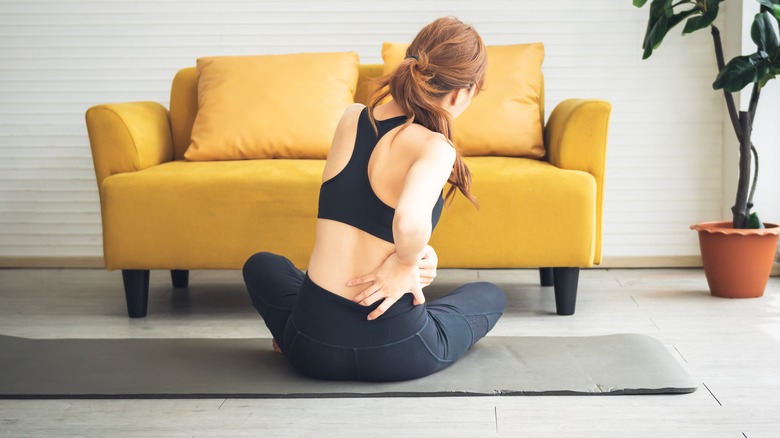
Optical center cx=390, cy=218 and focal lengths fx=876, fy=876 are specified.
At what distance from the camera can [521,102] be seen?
3.35m

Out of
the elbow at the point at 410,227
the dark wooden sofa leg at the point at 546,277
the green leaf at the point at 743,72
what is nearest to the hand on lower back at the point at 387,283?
the elbow at the point at 410,227

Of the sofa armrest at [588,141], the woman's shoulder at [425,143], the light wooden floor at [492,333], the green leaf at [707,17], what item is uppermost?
the green leaf at [707,17]

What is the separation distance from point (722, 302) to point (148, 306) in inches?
80.7

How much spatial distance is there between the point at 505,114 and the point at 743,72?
848 mm

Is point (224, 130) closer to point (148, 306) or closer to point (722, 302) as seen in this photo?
point (148, 306)

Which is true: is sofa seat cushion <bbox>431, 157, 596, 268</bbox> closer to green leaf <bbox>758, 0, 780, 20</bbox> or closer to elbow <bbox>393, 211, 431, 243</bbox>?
green leaf <bbox>758, 0, 780, 20</bbox>

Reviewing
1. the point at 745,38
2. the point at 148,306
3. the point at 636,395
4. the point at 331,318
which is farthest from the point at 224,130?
the point at 745,38

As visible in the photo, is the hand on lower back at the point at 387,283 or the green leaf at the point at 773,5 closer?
the hand on lower back at the point at 387,283

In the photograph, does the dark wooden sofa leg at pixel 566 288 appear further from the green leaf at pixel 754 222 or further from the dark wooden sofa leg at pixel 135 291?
the dark wooden sofa leg at pixel 135 291

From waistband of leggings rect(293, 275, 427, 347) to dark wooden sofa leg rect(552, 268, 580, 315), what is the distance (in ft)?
3.20

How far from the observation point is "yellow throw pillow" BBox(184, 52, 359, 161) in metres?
3.29

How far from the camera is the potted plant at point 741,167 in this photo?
3.10m

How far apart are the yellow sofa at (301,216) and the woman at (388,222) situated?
0.71 meters

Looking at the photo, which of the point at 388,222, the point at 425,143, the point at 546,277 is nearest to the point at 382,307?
the point at 388,222
